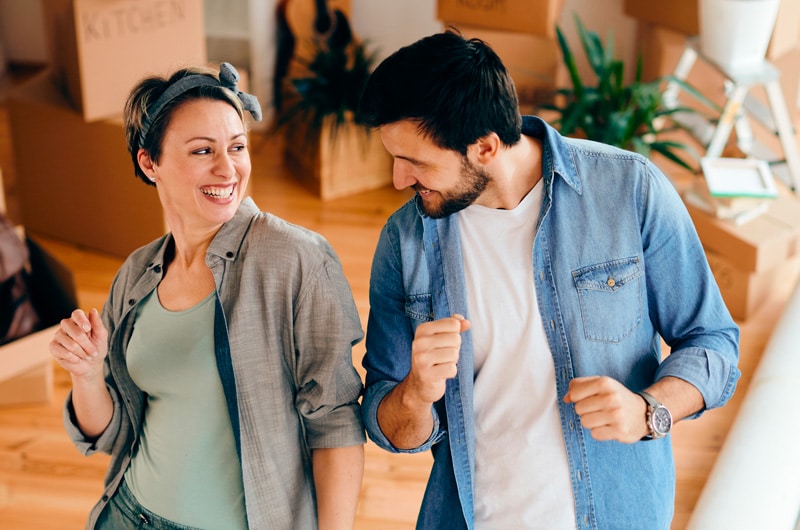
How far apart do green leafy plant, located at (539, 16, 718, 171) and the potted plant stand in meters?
1.03

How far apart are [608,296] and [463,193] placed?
25cm

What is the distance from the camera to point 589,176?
1397 millimetres

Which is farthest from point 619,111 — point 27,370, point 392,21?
point 27,370

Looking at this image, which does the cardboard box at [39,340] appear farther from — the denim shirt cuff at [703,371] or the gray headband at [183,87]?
the denim shirt cuff at [703,371]

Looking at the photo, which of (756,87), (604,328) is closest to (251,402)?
(604,328)

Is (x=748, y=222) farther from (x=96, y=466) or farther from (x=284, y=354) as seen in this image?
(x=284, y=354)

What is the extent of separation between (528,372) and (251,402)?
39 centimetres

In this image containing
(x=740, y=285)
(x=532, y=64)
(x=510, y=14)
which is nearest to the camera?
(x=740, y=285)

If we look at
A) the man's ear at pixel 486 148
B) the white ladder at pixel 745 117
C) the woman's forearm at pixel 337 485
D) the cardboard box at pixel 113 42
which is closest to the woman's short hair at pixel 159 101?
the man's ear at pixel 486 148

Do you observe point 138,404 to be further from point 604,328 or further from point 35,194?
point 35,194

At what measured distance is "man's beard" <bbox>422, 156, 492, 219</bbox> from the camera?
1358mm

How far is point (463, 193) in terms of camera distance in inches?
53.9

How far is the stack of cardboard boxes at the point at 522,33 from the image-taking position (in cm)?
381

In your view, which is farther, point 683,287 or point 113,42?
point 113,42
